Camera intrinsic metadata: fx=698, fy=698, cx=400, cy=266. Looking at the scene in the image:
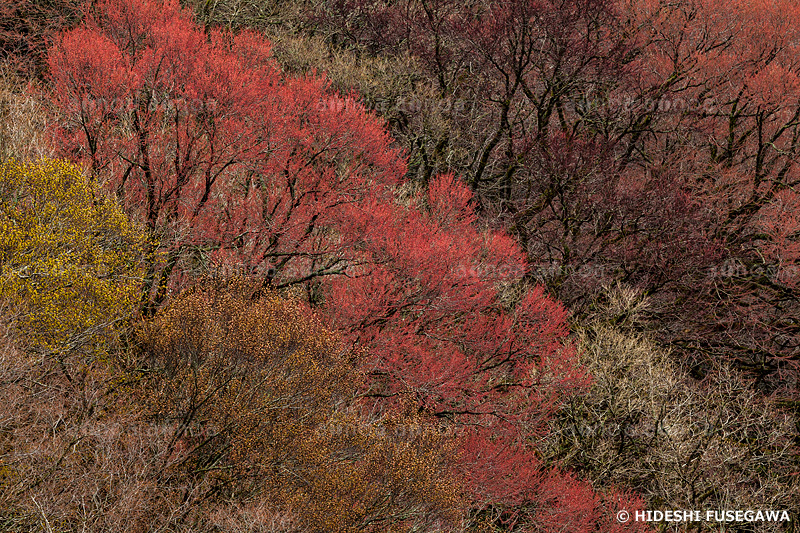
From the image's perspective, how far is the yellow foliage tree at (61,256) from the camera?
1553cm

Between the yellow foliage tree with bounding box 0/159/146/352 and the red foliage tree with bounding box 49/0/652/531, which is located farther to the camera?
the red foliage tree with bounding box 49/0/652/531

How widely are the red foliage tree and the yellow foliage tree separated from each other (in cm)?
269

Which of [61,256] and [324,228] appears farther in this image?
[324,228]

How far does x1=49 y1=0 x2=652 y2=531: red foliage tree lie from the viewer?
77.4 feet

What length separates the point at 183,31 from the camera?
28.3 metres

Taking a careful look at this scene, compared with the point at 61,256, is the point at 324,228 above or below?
below

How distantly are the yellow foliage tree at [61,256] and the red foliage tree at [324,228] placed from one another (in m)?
2.69

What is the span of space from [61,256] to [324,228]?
43.5 feet

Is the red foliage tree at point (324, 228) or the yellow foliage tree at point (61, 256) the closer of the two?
the yellow foliage tree at point (61, 256)

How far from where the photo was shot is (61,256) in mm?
15953

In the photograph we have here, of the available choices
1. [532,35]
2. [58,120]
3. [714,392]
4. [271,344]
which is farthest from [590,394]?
[58,120]

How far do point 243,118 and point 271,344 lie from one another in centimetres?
1147

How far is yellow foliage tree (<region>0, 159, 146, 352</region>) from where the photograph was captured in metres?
15.5

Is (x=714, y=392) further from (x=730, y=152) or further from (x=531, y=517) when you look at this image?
(x=730, y=152)
